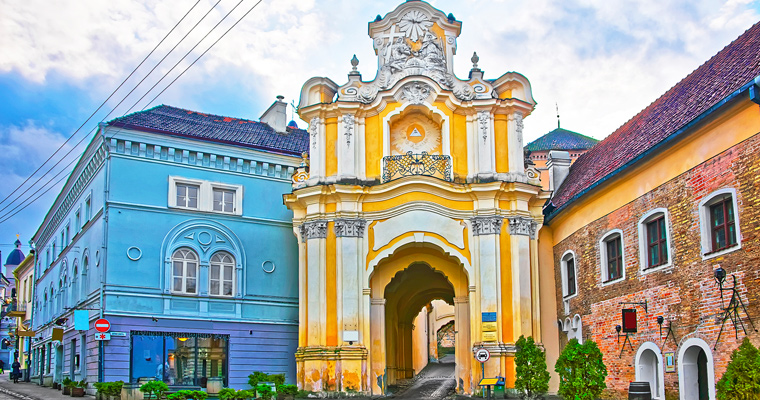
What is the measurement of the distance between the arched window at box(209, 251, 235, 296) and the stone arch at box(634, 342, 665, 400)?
1585 centimetres

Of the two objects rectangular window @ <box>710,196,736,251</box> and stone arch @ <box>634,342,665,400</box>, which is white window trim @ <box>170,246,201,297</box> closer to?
stone arch @ <box>634,342,665,400</box>

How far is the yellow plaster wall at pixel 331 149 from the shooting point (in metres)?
31.3

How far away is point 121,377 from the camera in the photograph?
29.2m

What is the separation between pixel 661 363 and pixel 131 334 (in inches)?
700

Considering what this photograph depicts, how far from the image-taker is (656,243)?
22766 millimetres

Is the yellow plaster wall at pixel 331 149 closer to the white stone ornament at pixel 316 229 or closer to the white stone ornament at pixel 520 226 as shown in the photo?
the white stone ornament at pixel 316 229

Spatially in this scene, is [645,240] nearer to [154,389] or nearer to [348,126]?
[348,126]

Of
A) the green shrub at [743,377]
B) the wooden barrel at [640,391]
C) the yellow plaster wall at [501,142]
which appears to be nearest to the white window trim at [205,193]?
the yellow plaster wall at [501,142]

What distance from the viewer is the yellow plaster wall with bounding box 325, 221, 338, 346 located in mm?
29938

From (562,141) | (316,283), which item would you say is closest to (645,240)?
(316,283)

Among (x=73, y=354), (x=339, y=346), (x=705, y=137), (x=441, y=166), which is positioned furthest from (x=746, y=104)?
(x=73, y=354)

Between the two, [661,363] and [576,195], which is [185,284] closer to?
[576,195]

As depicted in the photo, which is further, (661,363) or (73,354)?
(73,354)

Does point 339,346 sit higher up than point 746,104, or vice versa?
point 746,104
